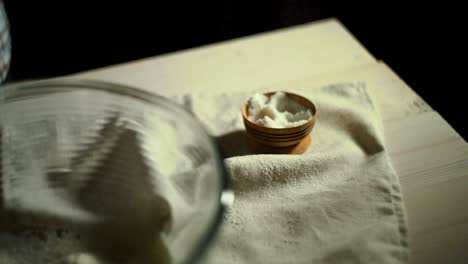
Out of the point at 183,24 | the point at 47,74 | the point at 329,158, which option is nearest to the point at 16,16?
the point at 47,74

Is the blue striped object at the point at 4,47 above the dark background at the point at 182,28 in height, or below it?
above

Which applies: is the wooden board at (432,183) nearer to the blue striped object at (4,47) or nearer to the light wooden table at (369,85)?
the light wooden table at (369,85)

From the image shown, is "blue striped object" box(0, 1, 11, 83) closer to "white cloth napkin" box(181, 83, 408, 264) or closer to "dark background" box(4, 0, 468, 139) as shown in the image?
"white cloth napkin" box(181, 83, 408, 264)

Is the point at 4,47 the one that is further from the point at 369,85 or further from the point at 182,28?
the point at 182,28

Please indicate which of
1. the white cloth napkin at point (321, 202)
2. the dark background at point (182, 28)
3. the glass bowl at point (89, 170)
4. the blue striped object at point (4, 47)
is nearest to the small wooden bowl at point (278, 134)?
the white cloth napkin at point (321, 202)

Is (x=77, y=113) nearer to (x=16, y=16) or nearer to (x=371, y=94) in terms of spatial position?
(x=371, y=94)

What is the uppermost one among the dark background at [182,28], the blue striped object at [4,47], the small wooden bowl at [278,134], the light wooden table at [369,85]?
the blue striped object at [4,47]
